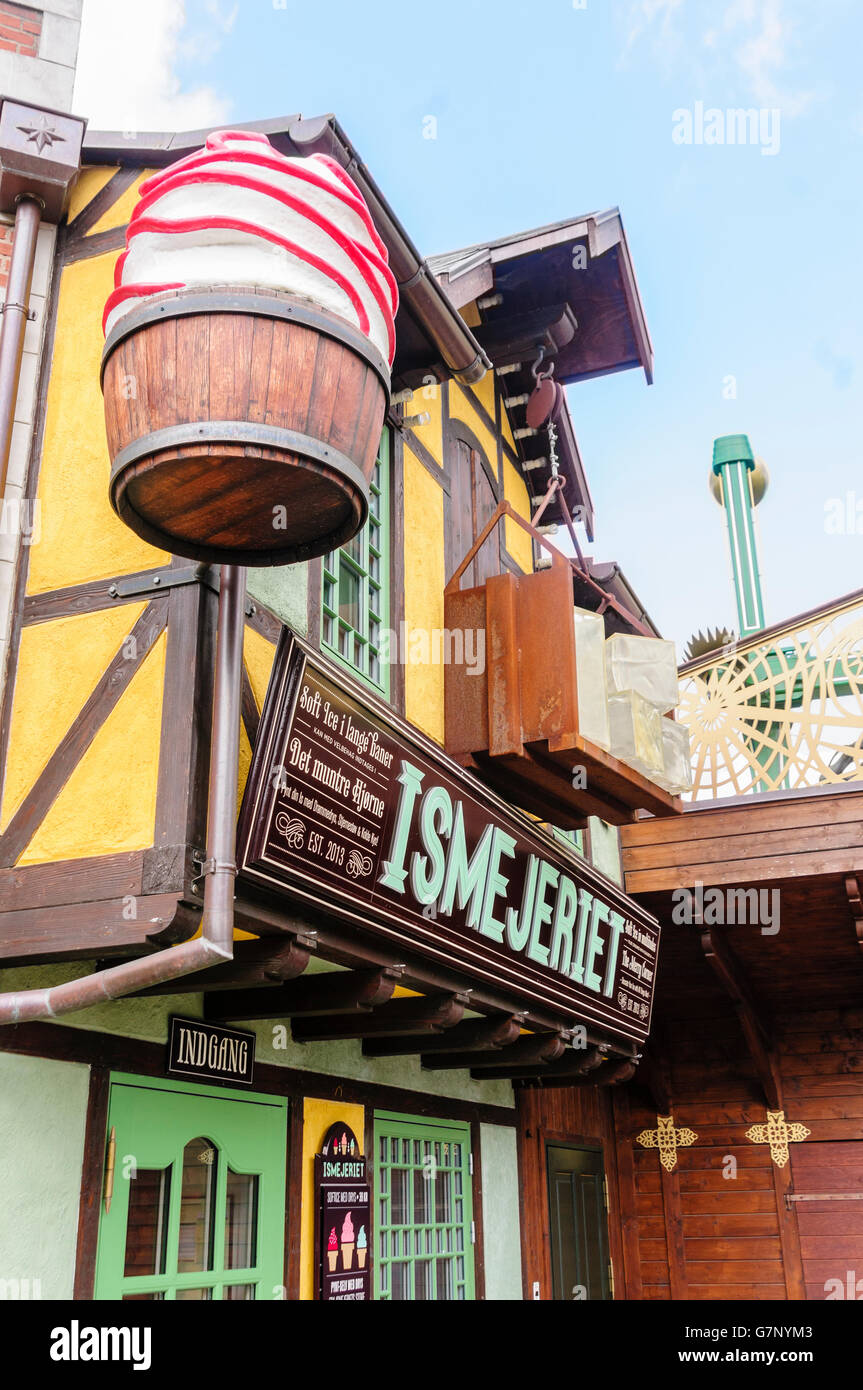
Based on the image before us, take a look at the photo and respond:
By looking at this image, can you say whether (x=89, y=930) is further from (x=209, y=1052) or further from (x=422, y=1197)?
(x=422, y=1197)

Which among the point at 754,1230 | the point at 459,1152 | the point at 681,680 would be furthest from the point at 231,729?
the point at 754,1230

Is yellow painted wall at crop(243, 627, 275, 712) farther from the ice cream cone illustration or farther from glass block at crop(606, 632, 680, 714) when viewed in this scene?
the ice cream cone illustration

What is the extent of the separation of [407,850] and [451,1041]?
2.15m

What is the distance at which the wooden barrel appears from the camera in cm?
355

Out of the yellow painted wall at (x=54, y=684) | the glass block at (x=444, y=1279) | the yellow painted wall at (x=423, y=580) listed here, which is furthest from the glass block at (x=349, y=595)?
the glass block at (x=444, y=1279)

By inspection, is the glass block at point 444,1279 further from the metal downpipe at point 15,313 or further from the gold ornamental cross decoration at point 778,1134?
the metal downpipe at point 15,313

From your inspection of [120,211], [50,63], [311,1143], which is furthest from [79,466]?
[311,1143]

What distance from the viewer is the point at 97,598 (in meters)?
4.56

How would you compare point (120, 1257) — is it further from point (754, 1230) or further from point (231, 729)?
point (754, 1230)

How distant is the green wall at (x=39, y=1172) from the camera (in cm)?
418

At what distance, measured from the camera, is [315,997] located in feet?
17.4

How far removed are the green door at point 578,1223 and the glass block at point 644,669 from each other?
4.21 meters

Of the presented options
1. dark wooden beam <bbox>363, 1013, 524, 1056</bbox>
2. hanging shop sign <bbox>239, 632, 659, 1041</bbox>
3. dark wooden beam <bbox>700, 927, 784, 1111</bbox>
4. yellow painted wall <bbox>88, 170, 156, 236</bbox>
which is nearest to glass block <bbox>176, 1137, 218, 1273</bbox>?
hanging shop sign <bbox>239, 632, 659, 1041</bbox>
